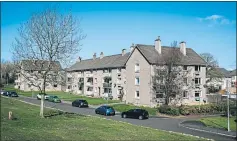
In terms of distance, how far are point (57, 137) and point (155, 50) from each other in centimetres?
3805

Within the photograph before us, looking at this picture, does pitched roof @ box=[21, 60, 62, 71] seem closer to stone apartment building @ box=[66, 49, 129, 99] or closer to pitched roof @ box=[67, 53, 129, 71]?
stone apartment building @ box=[66, 49, 129, 99]

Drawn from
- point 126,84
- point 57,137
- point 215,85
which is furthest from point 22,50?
point 215,85

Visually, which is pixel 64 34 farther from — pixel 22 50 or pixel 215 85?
pixel 215 85

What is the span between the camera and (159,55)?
51.9 meters

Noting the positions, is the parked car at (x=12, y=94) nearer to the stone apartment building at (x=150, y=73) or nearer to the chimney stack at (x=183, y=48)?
the stone apartment building at (x=150, y=73)

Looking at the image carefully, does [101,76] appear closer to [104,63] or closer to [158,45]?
[104,63]

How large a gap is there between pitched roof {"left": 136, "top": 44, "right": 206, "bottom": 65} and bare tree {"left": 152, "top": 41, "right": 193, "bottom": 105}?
137cm

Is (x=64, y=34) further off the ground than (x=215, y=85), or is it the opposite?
(x=64, y=34)

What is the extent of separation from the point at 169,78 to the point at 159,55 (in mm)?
7246

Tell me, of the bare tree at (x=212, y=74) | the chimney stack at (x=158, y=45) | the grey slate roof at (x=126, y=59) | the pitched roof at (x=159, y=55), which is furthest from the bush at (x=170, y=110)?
the bare tree at (x=212, y=74)

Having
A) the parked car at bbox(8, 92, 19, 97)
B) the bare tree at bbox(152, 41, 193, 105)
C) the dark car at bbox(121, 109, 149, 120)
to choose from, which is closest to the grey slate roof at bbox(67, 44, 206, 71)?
the bare tree at bbox(152, 41, 193, 105)

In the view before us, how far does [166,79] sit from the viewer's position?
4631 centimetres

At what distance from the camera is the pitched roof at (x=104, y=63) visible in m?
64.3

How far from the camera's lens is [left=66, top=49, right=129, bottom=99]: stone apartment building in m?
62.0
